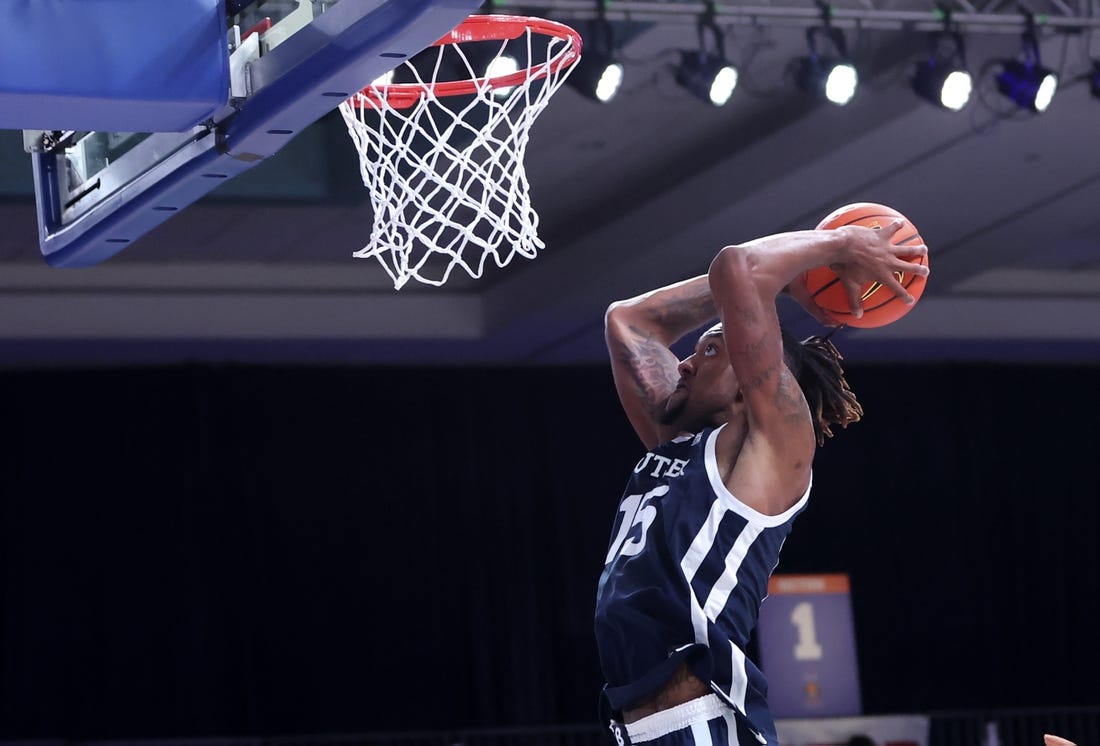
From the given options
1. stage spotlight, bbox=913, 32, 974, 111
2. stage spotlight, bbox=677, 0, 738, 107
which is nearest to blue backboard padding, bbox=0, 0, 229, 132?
stage spotlight, bbox=677, 0, 738, 107

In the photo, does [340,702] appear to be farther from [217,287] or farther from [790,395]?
[790,395]

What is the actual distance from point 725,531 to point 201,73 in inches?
55.7

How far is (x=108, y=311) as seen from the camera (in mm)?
10164

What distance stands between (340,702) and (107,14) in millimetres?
7999

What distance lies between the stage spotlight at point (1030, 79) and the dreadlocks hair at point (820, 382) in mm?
4215

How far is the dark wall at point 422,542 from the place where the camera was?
33.7ft

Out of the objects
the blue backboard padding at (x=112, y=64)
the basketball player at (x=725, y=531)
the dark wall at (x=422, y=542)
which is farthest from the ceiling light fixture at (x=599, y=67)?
the dark wall at (x=422, y=542)

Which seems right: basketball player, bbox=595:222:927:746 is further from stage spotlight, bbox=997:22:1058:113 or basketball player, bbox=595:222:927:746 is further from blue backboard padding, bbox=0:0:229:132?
stage spotlight, bbox=997:22:1058:113

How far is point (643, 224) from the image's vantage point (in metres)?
9.50

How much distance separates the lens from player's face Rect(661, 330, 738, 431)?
370cm

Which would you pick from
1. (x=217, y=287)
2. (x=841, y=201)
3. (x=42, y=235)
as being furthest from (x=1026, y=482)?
(x=42, y=235)

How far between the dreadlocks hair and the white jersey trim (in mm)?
285

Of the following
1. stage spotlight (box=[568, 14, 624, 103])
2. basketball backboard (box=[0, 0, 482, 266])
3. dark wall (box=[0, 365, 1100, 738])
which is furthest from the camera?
dark wall (box=[0, 365, 1100, 738])

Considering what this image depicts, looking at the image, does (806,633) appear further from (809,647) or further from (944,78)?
(944,78)
